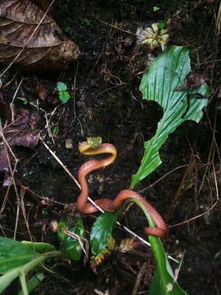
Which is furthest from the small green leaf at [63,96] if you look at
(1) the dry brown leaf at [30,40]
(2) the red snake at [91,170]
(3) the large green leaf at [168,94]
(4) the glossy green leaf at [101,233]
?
(4) the glossy green leaf at [101,233]

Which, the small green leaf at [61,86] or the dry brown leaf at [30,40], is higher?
the dry brown leaf at [30,40]

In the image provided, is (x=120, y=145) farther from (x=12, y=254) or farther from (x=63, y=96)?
(x=12, y=254)

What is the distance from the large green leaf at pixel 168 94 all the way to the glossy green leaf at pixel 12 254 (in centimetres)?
54

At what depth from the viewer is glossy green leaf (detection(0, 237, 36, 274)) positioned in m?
1.76

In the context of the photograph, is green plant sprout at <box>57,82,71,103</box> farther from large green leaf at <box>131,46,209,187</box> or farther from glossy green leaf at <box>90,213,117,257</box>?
glossy green leaf at <box>90,213,117,257</box>

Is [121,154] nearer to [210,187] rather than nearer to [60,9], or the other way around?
[210,187]

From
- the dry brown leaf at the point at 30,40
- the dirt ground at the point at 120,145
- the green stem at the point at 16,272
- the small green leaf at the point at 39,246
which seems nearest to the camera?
the green stem at the point at 16,272

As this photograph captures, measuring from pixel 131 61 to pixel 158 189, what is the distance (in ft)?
2.16

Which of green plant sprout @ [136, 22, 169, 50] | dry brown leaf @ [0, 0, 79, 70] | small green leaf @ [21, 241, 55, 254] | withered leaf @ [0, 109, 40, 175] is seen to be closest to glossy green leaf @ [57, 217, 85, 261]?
small green leaf @ [21, 241, 55, 254]

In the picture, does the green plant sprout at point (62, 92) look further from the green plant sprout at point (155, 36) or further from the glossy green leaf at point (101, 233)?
the glossy green leaf at point (101, 233)

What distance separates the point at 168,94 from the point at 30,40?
0.68 m

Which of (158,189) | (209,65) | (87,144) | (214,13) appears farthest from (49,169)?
(214,13)

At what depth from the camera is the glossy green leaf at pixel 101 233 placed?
78.8 inches

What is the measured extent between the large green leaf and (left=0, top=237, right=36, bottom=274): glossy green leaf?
0.54 meters
